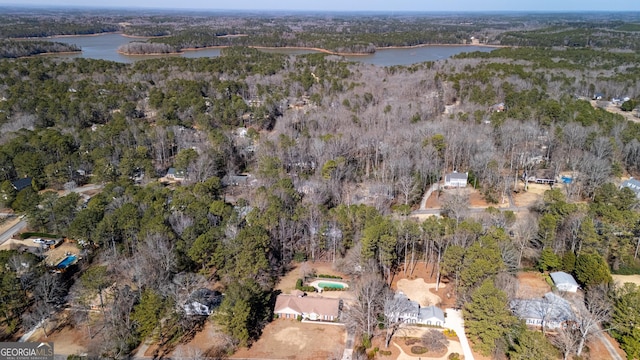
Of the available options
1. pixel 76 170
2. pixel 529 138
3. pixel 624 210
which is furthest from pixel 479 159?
pixel 76 170

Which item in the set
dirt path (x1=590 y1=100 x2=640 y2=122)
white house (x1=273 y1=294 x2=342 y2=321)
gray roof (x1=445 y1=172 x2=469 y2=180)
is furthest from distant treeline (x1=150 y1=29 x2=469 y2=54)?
white house (x1=273 y1=294 x2=342 y2=321)

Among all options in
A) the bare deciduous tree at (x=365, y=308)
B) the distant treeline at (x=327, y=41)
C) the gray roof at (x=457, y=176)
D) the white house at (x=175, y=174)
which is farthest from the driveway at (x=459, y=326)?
the distant treeline at (x=327, y=41)

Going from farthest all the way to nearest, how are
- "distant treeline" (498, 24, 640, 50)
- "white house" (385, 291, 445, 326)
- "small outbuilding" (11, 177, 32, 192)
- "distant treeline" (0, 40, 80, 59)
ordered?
"distant treeline" (498, 24, 640, 50) → "distant treeline" (0, 40, 80, 59) → "small outbuilding" (11, 177, 32, 192) → "white house" (385, 291, 445, 326)

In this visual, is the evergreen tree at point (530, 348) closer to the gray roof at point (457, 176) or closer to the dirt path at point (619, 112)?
the gray roof at point (457, 176)

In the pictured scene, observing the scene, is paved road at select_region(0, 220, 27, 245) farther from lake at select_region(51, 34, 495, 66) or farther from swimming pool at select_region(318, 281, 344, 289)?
lake at select_region(51, 34, 495, 66)

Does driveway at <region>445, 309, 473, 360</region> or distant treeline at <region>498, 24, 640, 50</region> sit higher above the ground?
distant treeline at <region>498, 24, 640, 50</region>

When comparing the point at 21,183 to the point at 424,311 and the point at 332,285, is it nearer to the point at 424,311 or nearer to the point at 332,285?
the point at 332,285

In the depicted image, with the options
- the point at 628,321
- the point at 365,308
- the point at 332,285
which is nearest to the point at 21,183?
the point at 332,285
